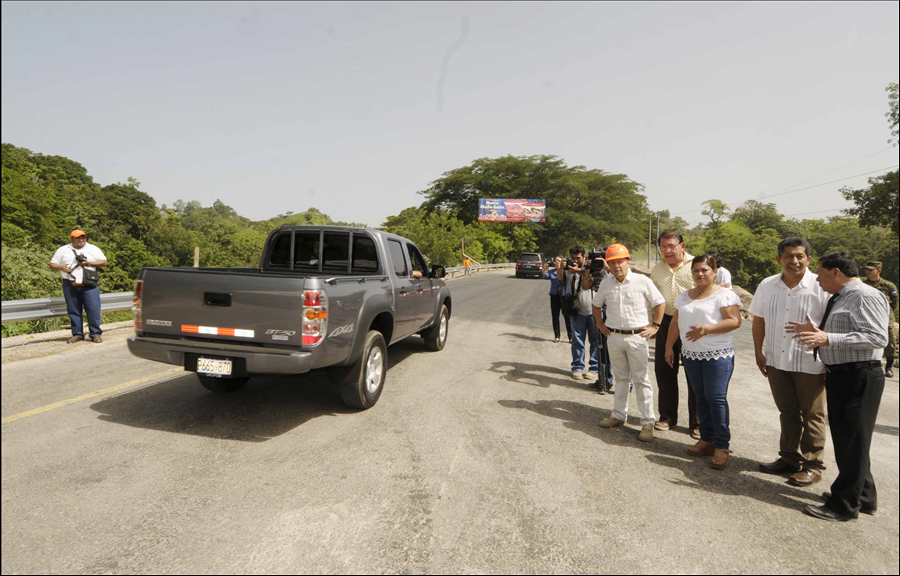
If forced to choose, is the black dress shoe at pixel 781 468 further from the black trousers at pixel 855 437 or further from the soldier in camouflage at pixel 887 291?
the soldier in camouflage at pixel 887 291

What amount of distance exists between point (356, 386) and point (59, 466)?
7.98 feet

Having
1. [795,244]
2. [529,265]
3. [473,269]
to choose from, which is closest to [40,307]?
[795,244]

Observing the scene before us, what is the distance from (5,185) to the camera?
176 centimetres

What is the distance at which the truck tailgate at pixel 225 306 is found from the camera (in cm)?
434

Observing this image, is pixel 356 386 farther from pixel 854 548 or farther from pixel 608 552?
pixel 854 548

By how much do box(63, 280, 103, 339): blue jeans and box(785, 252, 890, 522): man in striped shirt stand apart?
9.47m

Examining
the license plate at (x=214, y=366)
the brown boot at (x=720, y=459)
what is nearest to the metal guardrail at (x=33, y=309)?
the license plate at (x=214, y=366)

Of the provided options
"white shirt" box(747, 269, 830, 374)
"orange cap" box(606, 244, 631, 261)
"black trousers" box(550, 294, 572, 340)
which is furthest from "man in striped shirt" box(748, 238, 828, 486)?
"black trousers" box(550, 294, 572, 340)

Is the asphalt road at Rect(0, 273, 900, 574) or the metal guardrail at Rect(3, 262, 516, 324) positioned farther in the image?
the metal guardrail at Rect(3, 262, 516, 324)

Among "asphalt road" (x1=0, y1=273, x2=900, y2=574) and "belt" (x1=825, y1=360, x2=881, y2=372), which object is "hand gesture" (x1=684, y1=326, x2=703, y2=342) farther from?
"asphalt road" (x1=0, y1=273, x2=900, y2=574)

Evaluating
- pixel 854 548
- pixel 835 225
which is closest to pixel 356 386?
pixel 854 548

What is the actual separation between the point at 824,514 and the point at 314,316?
4063mm

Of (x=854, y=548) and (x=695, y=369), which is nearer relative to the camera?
(x=854, y=548)

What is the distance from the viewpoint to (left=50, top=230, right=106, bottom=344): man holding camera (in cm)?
782
